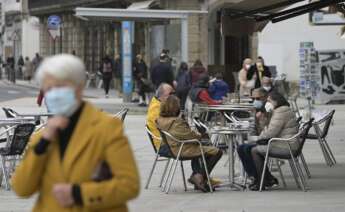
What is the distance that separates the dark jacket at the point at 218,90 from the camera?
58.3 ft

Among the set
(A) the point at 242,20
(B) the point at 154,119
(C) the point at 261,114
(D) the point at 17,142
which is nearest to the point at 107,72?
(A) the point at 242,20

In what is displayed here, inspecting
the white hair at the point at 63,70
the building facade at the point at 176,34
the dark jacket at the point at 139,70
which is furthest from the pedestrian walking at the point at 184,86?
the white hair at the point at 63,70

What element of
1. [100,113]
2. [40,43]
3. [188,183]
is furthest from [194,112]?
[40,43]

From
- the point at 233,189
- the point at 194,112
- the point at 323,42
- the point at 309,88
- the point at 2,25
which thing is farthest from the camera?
the point at 2,25

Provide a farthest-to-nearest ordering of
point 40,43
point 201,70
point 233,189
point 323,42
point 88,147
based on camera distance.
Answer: point 40,43
point 323,42
point 201,70
point 233,189
point 88,147

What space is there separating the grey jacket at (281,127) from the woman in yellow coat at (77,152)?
670 centimetres

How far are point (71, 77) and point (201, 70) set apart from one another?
17330 mm

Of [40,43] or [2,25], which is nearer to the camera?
[40,43]

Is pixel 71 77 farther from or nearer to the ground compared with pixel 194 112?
farther from the ground

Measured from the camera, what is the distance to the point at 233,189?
11016 millimetres

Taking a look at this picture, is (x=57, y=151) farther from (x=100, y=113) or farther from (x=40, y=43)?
(x=40, y=43)

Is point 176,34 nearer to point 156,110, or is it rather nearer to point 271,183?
point 156,110

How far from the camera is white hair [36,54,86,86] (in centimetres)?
404

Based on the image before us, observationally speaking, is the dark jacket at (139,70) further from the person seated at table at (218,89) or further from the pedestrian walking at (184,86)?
the person seated at table at (218,89)
